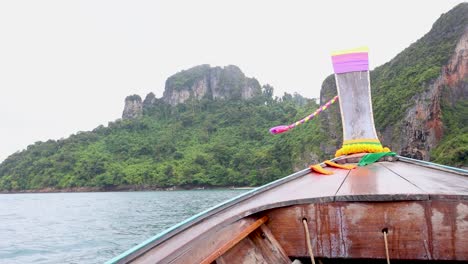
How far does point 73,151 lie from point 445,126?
2437 inches

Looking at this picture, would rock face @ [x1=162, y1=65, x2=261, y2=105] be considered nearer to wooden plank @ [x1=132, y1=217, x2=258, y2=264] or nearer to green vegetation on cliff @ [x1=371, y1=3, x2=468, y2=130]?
green vegetation on cliff @ [x1=371, y1=3, x2=468, y2=130]

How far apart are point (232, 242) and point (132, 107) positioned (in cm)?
9674

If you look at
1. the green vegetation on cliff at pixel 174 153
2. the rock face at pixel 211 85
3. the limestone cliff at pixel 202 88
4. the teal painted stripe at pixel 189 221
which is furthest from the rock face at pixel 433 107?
the rock face at pixel 211 85

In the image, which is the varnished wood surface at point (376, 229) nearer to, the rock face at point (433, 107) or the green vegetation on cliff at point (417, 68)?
the rock face at point (433, 107)

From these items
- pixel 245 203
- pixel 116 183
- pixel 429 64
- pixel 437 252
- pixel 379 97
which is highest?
pixel 429 64

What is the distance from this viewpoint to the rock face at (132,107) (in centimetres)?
9374

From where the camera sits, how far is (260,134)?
253ft

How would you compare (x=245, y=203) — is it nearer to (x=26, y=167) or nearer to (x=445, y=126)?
(x=445, y=126)

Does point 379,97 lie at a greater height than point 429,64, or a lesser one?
lesser

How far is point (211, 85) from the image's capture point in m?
100

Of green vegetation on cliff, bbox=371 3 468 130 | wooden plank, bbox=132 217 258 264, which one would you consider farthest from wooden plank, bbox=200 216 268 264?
green vegetation on cliff, bbox=371 3 468 130

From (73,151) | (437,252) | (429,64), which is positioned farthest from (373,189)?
(73,151)

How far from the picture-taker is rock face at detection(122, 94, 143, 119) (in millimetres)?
93744

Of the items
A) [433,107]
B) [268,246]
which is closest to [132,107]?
[433,107]
